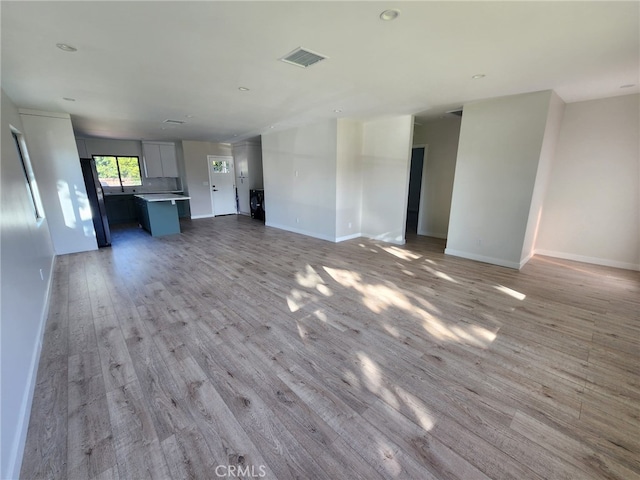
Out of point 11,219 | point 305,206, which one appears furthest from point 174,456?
point 305,206

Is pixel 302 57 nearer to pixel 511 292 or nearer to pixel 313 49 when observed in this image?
pixel 313 49

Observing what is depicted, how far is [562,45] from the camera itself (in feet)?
7.38

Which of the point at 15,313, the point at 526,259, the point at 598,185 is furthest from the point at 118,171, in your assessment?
the point at 598,185

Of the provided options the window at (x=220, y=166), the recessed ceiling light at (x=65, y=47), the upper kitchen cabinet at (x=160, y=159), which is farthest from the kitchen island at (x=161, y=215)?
the recessed ceiling light at (x=65, y=47)

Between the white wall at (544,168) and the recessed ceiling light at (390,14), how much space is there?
10.2 ft

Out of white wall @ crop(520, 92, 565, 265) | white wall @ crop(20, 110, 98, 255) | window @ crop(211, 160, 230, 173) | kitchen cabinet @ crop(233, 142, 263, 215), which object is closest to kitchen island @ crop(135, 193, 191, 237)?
white wall @ crop(20, 110, 98, 255)

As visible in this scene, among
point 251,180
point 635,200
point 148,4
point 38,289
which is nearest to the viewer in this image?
point 148,4

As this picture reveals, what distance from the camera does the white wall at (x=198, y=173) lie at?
845cm

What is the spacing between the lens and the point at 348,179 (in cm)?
571

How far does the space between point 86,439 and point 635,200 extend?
6835 millimetres

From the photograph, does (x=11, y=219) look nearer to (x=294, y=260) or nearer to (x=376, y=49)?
(x=294, y=260)

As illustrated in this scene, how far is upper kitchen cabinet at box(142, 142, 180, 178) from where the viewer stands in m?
8.42

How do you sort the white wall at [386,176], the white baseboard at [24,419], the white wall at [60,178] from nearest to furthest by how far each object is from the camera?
1. the white baseboard at [24,419]
2. the white wall at [60,178]
3. the white wall at [386,176]

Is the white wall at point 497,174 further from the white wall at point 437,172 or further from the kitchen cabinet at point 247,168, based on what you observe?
the kitchen cabinet at point 247,168
